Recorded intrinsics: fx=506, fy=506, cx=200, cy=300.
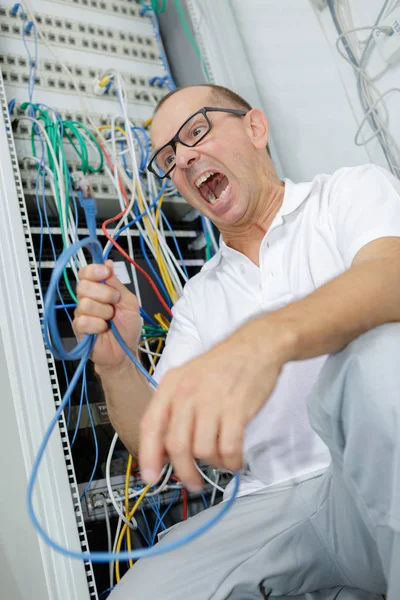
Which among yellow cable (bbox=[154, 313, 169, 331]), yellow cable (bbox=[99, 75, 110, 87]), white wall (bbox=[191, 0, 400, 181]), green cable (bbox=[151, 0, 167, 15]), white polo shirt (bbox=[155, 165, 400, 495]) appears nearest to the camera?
white polo shirt (bbox=[155, 165, 400, 495])

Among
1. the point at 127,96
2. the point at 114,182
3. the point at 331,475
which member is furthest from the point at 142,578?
the point at 127,96

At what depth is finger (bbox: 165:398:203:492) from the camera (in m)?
0.54

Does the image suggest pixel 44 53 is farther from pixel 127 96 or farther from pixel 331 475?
pixel 331 475

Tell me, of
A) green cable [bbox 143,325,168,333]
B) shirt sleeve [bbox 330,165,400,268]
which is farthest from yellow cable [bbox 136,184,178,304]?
shirt sleeve [bbox 330,165,400,268]

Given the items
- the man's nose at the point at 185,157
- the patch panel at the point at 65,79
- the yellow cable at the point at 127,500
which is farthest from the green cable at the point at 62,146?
the yellow cable at the point at 127,500

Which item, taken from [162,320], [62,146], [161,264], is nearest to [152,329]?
[162,320]

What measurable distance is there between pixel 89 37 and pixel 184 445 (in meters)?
1.77

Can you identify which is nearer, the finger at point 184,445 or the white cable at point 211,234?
the finger at point 184,445

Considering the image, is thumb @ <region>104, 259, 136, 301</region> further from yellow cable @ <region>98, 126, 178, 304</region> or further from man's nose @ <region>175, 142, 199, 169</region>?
yellow cable @ <region>98, 126, 178, 304</region>

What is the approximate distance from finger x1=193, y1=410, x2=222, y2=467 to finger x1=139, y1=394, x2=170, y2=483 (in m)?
0.04

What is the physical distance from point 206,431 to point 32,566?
Result: 752 millimetres

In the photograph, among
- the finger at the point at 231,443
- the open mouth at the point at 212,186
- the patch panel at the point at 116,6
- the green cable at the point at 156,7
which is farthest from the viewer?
the green cable at the point at 156,7

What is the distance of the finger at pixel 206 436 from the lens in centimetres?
54

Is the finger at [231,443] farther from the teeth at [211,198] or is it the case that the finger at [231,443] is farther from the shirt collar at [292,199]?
the teeth at [211,198]
